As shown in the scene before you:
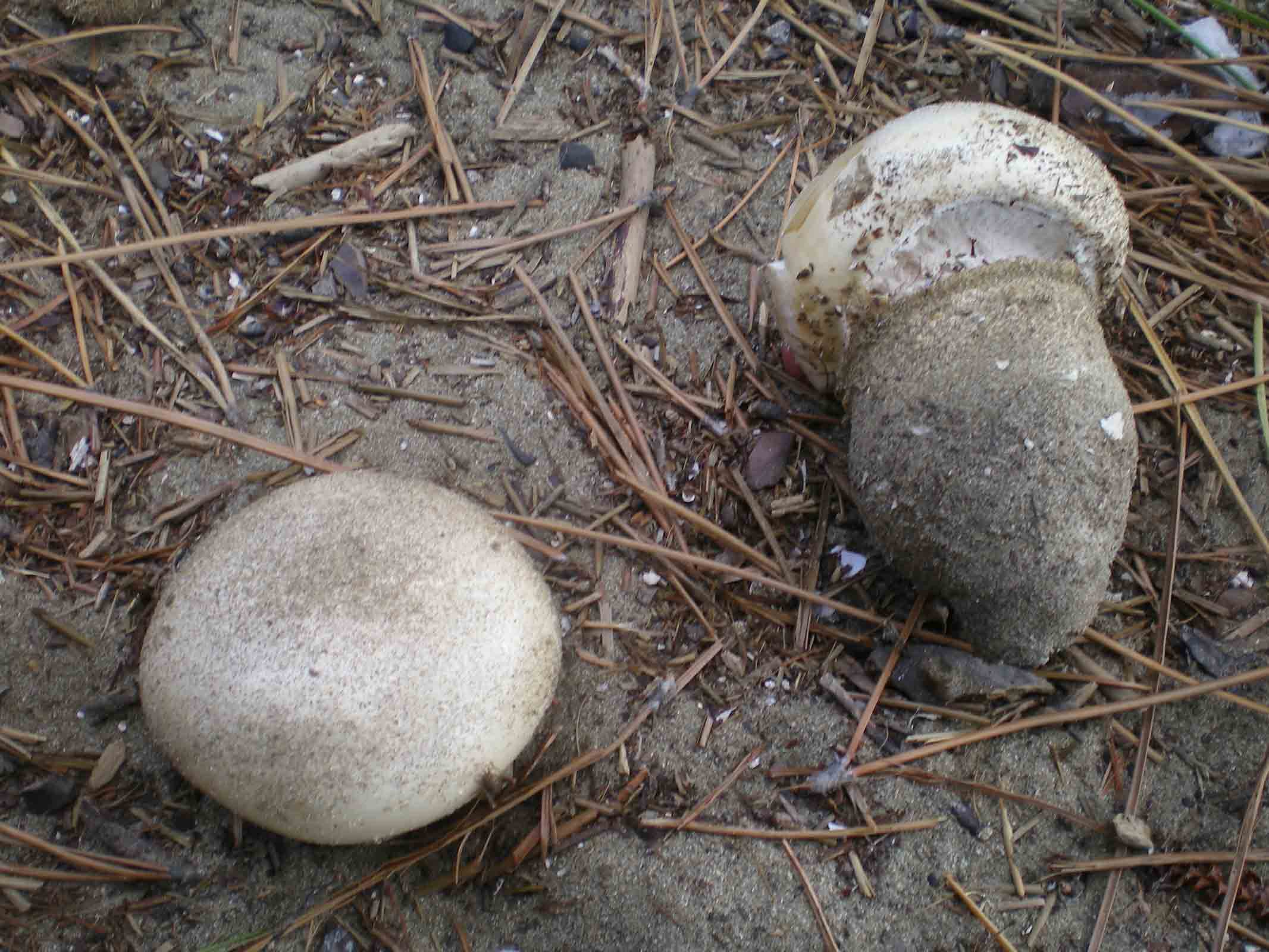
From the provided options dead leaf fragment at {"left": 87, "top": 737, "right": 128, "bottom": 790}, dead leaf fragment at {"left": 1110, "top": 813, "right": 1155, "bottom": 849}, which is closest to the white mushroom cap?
dead leaf fragment at {"left": 1110, "top": 813, "right": 1155, "bottom": 849}

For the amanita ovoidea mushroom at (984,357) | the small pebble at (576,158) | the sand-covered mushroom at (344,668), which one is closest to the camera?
the sand-covered mushroom at (344,668)

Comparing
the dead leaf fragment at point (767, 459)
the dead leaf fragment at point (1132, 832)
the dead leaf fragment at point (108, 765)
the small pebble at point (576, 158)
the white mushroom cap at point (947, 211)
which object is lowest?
the dead leaf fragment at point (1132, 832)

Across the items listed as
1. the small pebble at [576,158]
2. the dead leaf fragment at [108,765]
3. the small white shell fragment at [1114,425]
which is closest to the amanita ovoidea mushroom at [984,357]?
the small white shell fragment at [1114,425]

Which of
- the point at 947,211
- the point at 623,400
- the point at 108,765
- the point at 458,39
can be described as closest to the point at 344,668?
the point at 108,765

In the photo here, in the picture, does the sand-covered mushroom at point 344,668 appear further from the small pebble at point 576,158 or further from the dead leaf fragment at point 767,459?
the small pebble at point 576,158

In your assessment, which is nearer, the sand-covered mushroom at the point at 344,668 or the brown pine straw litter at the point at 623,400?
the sand-covered mushroom at the point at 344,668

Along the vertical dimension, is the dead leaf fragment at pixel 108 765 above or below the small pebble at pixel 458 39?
below
